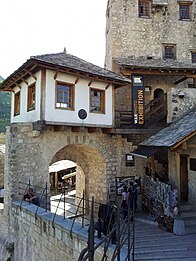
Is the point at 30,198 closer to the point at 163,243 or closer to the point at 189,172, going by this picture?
the point at 163,243

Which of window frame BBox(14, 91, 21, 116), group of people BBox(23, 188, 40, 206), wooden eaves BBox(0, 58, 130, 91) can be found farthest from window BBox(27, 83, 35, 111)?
group of people BBox(23, 188, 40, 206)

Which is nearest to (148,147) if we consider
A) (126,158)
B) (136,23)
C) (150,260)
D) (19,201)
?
(126,158)

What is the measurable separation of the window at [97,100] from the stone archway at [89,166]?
198 cm

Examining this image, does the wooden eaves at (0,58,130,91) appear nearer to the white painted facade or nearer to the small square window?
the white painted facade

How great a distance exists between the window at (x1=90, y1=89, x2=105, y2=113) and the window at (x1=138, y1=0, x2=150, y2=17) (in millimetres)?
10152

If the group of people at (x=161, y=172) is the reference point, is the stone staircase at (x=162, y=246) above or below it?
below

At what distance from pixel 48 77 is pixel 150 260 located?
8.03 meters

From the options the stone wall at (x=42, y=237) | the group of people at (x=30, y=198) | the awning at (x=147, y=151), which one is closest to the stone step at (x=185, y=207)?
the awning at (x=147, y=151)

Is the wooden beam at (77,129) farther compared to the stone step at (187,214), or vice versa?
the wooden beam at (77,129)

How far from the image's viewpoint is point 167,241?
782 cm

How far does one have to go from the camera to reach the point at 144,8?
19.3 meters

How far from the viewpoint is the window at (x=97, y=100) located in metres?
12.3

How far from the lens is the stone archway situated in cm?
1301

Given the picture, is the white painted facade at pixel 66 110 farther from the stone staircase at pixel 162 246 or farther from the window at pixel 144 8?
the window at pixel 144 8
